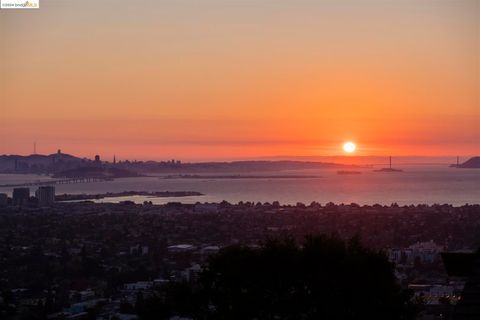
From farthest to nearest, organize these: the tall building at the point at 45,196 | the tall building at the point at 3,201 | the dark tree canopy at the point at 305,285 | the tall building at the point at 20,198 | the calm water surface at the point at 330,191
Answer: the calm water surface at the point at 330,191 < the tall building at the point at 45,196 < the tall building at the point at 20,198 < the tall building at the point at 3,201 < the dark tree canopy at the point at 305,285

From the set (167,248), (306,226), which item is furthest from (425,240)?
(167,248)

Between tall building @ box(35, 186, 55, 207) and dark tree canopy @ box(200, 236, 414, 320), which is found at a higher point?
tall building @ box(35, 186, 55, 207)

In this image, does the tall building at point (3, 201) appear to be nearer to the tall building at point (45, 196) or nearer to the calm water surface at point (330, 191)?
the tall building at point (45, 196)

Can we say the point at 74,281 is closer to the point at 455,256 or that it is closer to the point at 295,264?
the point at 295,264

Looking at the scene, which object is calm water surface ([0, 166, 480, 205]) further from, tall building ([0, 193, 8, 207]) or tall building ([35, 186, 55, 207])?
tall building ([0, 193, 8, 207])

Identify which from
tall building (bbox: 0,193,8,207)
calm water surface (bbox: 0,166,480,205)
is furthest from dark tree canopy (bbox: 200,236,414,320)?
calm water surface (bbox: 0,166,480,205)

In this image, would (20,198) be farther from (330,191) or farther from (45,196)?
(330,191)

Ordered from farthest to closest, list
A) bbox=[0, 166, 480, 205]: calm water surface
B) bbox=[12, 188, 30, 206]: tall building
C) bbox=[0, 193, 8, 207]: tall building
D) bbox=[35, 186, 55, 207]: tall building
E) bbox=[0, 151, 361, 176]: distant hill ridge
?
bbox=[0, 151, 361, 176]: distant hill ridge
bbox=[0, 166, 480, 205]: calm water surface
bbox=[35, 186, 55, 207]: tall building
bbox=[12, 188, 30, 206]: tall building
bbox=[0, 193, 8, 207]: tall building

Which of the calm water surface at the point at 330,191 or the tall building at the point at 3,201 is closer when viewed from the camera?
the tall building at the point at 3,201


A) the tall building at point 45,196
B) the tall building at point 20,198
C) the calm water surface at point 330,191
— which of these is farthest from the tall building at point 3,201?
the calm water surface at point 330,191
